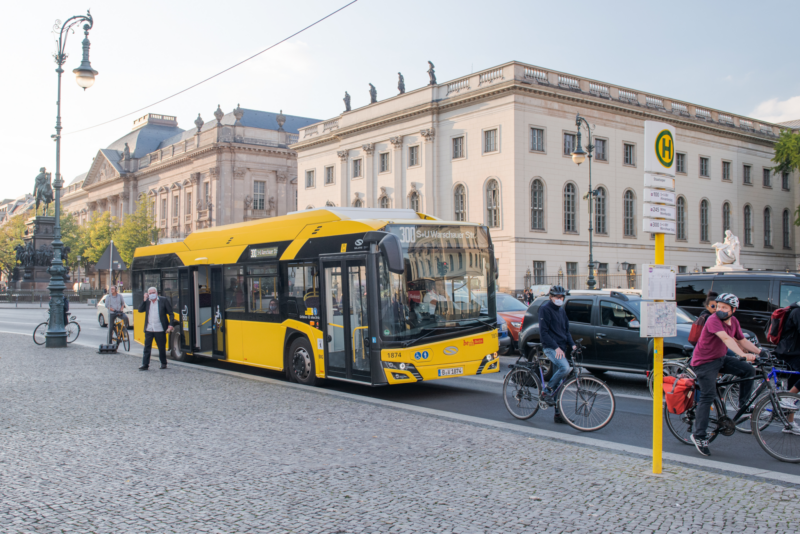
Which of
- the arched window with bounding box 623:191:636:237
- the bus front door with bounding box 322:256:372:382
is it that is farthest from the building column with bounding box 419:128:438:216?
the bus front door with bounding box 322:256:372:382

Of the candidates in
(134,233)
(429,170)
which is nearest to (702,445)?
(429,170)

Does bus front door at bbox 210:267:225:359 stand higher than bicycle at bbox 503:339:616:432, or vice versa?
bus front door at bbox 210:267:225:359

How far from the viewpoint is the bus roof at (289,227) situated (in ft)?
37.7

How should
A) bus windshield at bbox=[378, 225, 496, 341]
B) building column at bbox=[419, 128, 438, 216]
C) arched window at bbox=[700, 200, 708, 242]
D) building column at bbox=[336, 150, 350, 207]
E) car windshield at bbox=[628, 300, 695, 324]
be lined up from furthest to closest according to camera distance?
building column at bbox=[336, 150, 350, 207]
arched window at bbox=[700, 200, 708, 242]
building column at bbox=[419, 128, 438, 216]
car windshield at bbox=[628, 300, 695, 324]
bus windshield at bbox=[378, 225, 496, 341]

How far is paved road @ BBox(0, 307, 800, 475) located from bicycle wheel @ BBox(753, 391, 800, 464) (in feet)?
0.35

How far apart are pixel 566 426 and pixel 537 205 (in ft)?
119

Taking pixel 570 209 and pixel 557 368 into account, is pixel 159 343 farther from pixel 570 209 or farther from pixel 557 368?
pixel 570 209

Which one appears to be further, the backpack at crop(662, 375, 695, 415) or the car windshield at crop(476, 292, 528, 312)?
the car windshield at crop(476, 292, 528, 312)

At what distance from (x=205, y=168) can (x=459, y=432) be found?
225 ft

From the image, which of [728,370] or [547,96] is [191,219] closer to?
[547,96]

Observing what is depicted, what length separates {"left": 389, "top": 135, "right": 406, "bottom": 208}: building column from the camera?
50312 mm

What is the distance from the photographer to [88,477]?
6492mm

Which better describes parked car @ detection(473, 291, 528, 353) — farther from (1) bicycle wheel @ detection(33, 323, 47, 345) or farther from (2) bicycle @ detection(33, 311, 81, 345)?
(1) bicycle wheel @ detection(33, 323, 47, 345)

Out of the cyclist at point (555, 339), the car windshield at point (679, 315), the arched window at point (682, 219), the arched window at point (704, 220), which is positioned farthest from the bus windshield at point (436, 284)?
the arched window at point (704, 220)
